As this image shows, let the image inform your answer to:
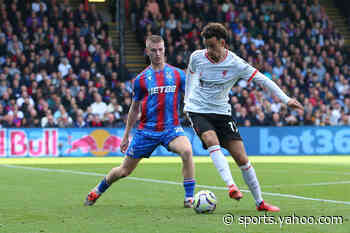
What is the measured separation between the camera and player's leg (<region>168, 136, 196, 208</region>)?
8508 millimetres

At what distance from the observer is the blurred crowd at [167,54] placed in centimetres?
2322

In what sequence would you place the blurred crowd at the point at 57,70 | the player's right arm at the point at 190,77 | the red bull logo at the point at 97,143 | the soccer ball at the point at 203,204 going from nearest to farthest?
the soccer ball at the point at 203,204 → the player's right arm at the point at 190,77 → the blurred crowd at the point at 57,70 → the red bull logo at the point at 97,143

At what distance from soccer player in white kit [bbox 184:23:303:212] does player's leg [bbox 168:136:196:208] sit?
1.56 ft

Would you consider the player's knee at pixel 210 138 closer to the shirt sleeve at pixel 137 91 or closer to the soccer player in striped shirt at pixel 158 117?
the soccer player in striped shirt at pixel 158 117

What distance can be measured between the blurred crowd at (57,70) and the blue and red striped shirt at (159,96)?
14.4 m

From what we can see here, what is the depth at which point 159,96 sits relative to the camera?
8664mm

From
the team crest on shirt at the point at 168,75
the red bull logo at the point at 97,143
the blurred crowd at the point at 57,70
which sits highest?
the team crest on shirt at the point at 168,75

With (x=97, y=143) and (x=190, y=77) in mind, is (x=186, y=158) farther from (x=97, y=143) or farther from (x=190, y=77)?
(x=97, y=143)

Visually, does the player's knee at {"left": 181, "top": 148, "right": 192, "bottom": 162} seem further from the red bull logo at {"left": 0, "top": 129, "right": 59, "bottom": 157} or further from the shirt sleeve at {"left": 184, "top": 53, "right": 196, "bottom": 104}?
the red bull logo at {"left": 0, "top": 129, "right": 59, "bottom": 157}

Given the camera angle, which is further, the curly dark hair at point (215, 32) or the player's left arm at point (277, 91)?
the curly dark hair at point (215, 32)

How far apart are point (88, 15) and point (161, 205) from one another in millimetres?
19021

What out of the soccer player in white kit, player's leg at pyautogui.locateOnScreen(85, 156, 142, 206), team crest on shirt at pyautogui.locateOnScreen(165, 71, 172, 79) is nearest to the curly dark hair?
the soccer player in white kit

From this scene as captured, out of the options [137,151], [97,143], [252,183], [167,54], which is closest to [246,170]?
[252,183]

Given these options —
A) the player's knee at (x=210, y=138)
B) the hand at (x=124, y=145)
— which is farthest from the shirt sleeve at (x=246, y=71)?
the hand at (x=124, y=145)
